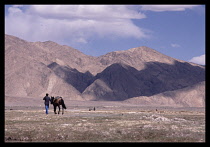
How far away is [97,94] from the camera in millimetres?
185750

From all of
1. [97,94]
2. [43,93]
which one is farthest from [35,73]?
[97,94]

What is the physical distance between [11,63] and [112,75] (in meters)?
44.6

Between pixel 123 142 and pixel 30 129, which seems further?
pixel 30 129

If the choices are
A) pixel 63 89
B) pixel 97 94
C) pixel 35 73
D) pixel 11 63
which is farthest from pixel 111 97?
pixel 11 63

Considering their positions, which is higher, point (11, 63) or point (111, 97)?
point (11, 63)

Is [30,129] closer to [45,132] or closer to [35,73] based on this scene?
[45,132]

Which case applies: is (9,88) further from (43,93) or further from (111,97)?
(111,97)
